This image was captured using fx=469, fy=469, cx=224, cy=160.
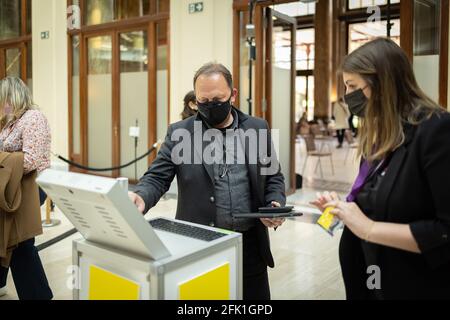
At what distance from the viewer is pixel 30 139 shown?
8.92ft

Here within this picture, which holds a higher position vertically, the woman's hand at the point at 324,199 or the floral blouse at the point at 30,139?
the floral blouse at the point at 30,139

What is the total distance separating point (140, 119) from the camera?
7.80 meters

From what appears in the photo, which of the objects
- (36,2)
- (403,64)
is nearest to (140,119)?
(36,2)

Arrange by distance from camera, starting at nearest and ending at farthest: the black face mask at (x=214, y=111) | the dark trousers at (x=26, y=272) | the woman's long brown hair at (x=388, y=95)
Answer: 1. the woman's long brown hair at (x=388, y=95)
2. the black face mask at (x=214, y=111)
3. the dark trousers at (x=26, y=272)

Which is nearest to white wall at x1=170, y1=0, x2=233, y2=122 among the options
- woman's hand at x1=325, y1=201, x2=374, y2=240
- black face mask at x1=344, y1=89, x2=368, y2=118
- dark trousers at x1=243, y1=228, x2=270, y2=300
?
dark trousers at x1=243, y1=228, x2=270, y2=300

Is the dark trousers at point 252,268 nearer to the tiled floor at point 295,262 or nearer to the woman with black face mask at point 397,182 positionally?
the woman with black face mask at point 397,182

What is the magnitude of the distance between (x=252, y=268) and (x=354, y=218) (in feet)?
2.47

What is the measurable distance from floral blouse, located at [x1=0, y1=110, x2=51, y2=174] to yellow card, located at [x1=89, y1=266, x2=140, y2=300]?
1.58 metres

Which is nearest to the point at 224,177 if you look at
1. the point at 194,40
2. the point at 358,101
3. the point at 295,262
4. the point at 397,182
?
the point at 358,101

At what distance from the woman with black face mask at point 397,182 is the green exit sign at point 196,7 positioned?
548cm

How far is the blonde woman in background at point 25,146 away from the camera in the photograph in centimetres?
272

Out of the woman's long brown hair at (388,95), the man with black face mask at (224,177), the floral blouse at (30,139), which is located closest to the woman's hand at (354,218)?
the woman's long brown hair at (388,95)

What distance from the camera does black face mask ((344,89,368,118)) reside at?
4.69ft

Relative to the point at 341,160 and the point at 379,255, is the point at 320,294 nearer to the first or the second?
the point at 379,255
